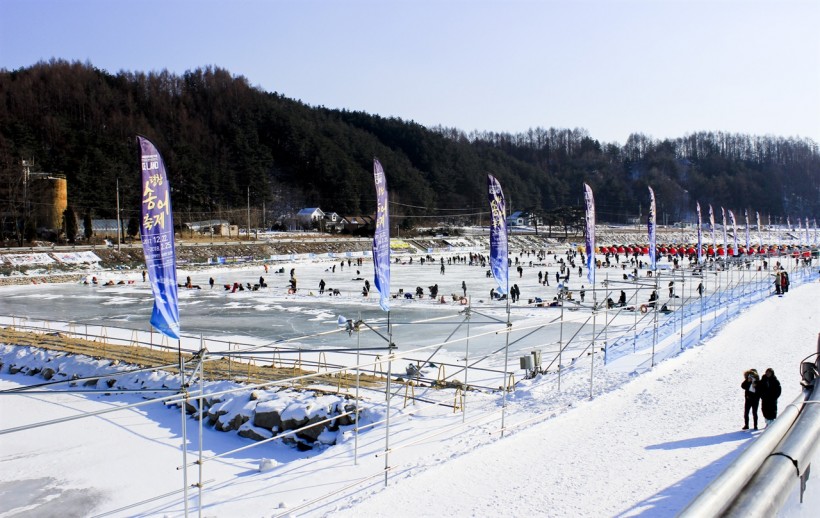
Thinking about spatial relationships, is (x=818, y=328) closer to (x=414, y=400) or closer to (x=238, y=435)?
(x=414, y=400)

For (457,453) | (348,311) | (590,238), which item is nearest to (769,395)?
(457,453)

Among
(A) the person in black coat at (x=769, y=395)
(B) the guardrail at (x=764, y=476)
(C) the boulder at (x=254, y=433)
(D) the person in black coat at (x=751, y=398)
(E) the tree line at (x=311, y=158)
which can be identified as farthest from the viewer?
(E) the tree line at (x=311, y=158)

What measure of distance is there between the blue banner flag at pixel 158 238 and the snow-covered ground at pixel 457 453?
2078 mm

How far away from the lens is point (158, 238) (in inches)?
274

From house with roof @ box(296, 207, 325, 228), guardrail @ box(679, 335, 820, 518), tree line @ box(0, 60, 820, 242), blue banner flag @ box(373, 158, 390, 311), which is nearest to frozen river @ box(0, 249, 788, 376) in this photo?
blue banner flag @ box(373, 158, 390, 311)

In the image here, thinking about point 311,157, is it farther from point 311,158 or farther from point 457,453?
point 457,453

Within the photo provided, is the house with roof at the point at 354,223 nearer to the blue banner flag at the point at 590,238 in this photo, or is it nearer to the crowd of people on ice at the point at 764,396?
the blue banner flag at the point at 590,238

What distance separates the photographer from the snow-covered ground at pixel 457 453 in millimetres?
5828

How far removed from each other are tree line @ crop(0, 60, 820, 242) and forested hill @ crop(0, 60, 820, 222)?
0.30 meters

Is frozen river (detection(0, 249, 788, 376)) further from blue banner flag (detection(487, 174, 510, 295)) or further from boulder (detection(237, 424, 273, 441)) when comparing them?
boulder (detection(237, 424, 273, 441))

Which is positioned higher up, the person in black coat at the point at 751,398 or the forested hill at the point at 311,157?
the forested hill at the point at 311,157

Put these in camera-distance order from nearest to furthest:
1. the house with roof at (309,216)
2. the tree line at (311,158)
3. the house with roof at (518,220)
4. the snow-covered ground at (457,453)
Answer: the snow-covered ground at (457,453), the tree line at (311,158), the house with roof at (309,216), the house with roof at (518,220)

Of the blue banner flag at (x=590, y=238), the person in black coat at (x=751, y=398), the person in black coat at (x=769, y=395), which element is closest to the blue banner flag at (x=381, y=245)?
the person in black coat at (x=751, y=398)

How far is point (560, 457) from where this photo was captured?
22.4 feet
